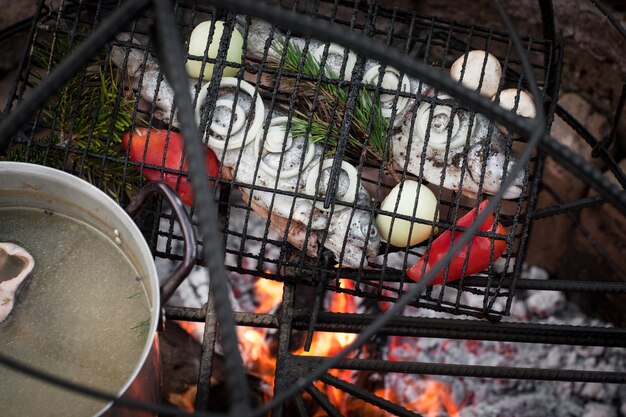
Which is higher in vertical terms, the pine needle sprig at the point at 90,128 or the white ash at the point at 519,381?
the pine needle sprig at the point at 90,128

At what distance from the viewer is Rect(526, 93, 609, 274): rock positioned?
295cm

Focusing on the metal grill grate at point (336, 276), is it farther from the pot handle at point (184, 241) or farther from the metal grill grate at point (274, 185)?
the pot handle at point (184, 241)

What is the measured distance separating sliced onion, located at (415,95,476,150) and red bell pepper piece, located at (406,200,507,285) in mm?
212

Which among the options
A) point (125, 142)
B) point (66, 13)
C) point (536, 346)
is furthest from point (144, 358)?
point (536, 346)

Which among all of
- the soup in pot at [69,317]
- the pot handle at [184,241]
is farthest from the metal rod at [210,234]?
the soup in pot at [69,317]

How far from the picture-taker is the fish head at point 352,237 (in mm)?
1964

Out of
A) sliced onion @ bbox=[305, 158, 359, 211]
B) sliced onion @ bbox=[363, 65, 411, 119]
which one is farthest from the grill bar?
sliced onion @ bbox=[363, 65, 411, 119]

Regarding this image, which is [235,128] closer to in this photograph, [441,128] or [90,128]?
[90,128]

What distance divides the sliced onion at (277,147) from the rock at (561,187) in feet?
4.99

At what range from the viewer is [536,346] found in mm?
3000

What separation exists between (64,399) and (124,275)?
1.08ft

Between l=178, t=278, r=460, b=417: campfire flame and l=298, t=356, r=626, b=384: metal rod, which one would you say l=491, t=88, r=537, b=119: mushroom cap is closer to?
l=298, t=356, r=626, b=384: metal rod

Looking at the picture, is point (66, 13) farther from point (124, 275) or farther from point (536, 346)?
point (536, 346)

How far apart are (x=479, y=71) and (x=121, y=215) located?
3.94 feet
